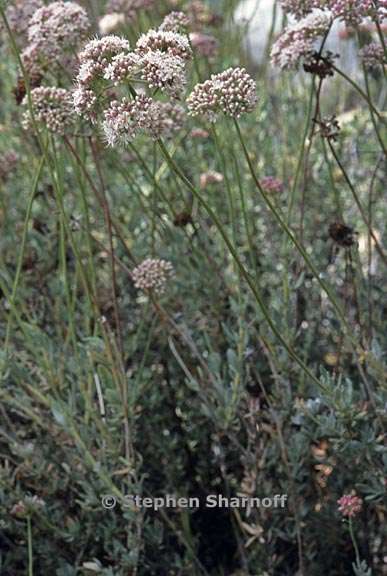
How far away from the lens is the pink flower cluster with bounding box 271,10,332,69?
185cm

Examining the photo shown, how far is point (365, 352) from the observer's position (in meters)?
1.80

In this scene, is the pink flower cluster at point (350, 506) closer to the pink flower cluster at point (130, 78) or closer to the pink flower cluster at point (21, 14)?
the pink flower cluster at point (130, 78)

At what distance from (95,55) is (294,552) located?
4.52ft

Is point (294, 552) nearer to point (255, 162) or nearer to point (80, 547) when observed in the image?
point (80, 547)

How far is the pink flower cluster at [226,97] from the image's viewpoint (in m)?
1.54

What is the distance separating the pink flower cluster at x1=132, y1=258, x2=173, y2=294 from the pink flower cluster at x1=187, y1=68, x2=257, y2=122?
1.78 feet

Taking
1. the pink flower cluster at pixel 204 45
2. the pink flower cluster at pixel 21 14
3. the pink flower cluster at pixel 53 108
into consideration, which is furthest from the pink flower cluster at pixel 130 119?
the pink flower cluster at pixel 204 45

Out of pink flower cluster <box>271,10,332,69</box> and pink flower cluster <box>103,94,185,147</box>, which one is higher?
pink flower cluster <box>271,10,332,69</box>

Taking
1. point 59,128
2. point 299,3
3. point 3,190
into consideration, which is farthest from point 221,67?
point 59,128

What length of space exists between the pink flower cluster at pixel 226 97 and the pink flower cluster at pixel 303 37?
326mm

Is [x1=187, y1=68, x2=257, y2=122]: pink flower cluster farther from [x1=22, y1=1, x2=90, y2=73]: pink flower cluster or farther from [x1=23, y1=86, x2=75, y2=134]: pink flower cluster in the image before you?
[x1=22, y1=1, x2=90, y2=73]: pink flower cluster

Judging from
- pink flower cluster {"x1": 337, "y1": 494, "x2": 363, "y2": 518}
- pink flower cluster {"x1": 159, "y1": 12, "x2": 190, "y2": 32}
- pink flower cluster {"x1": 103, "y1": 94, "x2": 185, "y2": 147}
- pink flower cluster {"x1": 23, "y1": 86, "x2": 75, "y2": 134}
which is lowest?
pink flower cluster {"x1": 337, "y1": 494, "x2": 363, "y2": 518}

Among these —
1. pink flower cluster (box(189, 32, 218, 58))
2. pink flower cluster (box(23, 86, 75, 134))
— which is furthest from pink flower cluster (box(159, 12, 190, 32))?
pink flower cluster (box(189, 32, 218, 58))

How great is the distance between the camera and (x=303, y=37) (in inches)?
73.7
